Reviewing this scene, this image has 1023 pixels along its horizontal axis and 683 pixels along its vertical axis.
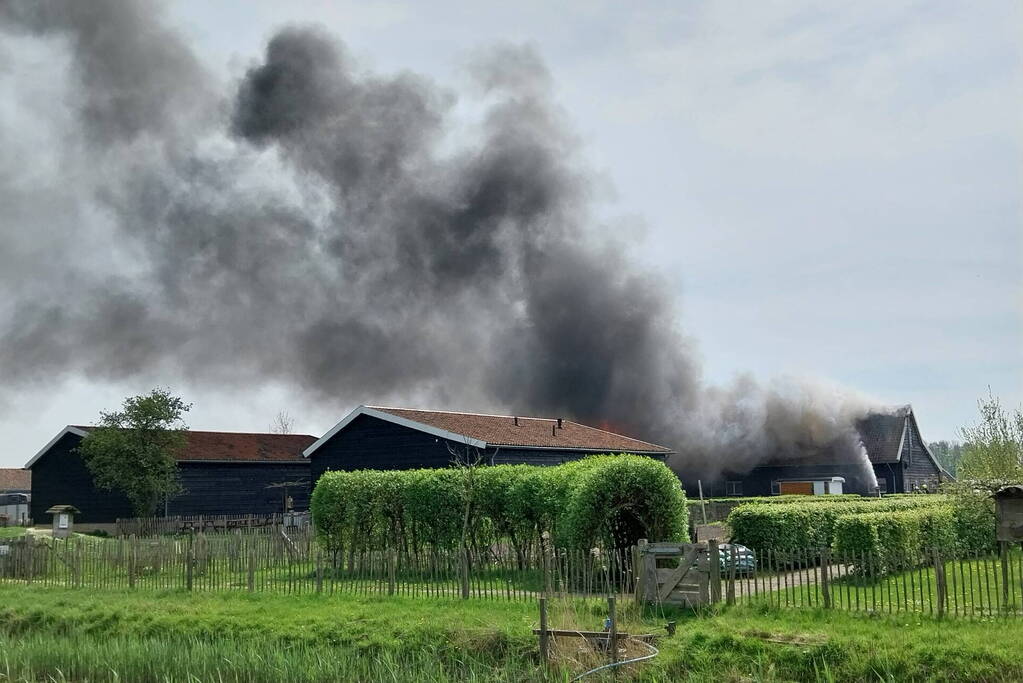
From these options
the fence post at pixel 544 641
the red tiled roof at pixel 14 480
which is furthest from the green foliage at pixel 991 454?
the red tiled roof at pixel 14 480

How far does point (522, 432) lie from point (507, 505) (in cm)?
1522

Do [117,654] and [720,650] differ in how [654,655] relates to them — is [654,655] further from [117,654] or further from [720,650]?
[117,654]

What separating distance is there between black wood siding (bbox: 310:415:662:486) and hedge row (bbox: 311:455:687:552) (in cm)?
889

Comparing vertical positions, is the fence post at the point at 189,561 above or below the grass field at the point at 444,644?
above

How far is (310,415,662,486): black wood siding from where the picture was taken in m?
38.5

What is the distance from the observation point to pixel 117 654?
18.5 m

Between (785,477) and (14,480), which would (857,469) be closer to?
(785,477)

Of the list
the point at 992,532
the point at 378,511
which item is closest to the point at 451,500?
the point at 378,511

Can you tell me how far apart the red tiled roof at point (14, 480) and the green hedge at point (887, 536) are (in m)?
80.1

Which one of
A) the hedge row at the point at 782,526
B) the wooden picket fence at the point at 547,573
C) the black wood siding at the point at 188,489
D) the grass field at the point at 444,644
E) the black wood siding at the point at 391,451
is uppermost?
the black wood siding at the point at 391,451

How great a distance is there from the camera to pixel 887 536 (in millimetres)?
23234

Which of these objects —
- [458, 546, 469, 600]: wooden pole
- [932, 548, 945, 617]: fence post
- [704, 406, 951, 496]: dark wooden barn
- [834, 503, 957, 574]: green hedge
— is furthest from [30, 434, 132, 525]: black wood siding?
[932, 548, 945, 617]: fence post

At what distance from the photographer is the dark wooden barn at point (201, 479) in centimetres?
5072

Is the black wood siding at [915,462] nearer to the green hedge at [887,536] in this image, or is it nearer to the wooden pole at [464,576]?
the green hedge at [887,536]
